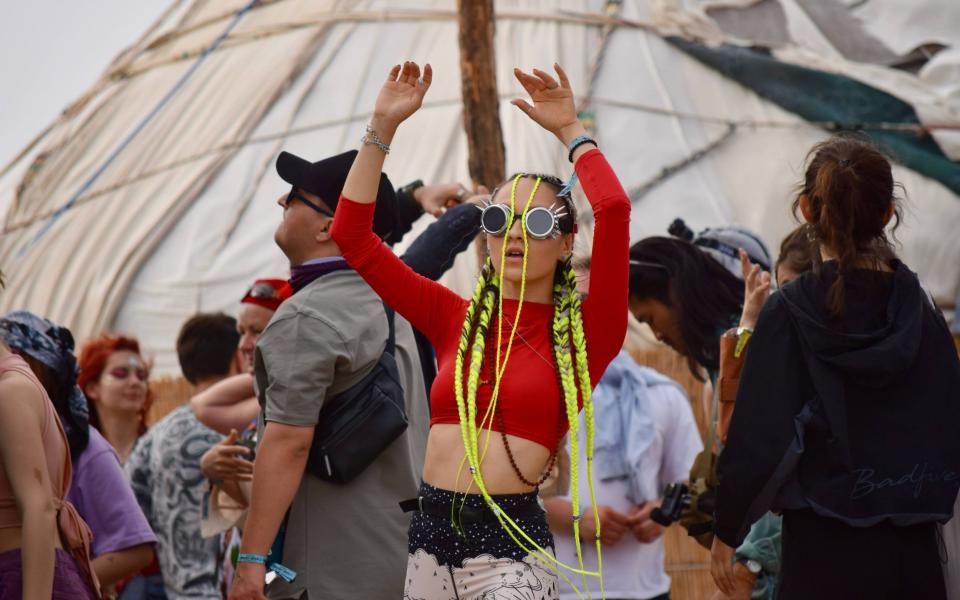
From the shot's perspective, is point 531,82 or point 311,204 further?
point 311,204

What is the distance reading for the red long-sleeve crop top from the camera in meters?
2.58

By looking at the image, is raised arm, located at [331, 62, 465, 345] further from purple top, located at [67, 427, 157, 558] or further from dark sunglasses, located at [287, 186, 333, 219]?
purple top, located at [67, 427, 157, 558]

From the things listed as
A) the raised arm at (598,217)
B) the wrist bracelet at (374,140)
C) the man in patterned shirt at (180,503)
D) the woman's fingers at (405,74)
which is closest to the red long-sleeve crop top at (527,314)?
the raised arm at (598,217)

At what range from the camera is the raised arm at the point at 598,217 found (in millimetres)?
2562

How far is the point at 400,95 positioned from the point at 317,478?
0.97 meters

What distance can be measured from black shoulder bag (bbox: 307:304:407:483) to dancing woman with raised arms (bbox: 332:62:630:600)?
34 cm

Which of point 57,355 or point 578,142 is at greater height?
point 578,142

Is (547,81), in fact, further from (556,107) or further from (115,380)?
(115,380)

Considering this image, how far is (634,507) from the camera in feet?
15.3

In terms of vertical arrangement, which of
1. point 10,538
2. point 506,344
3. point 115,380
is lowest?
point 10,538

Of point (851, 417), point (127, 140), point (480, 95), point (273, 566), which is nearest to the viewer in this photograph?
point (851, 417)

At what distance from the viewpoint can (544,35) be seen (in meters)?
8.91

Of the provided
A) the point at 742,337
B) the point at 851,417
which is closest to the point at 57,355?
the point at 742,337

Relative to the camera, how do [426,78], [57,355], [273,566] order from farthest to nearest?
[57,355], [273,566], [426,78]
